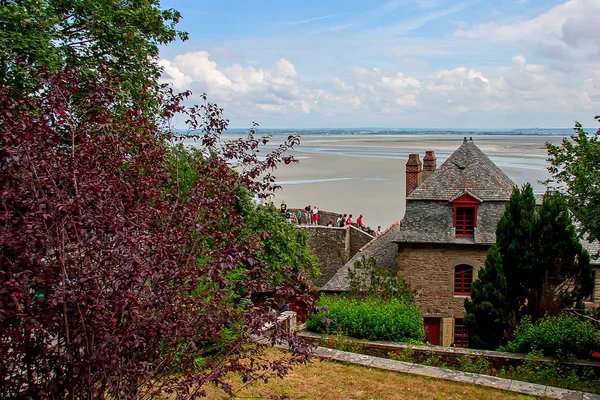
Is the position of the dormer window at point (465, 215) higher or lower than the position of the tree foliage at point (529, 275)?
higher

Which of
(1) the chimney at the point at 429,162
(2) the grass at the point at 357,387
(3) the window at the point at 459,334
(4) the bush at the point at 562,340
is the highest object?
(1) the chimney at the point at 429,162

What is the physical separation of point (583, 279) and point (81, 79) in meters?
14.0

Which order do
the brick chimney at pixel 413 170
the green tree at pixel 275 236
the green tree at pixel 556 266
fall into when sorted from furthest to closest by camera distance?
the brick chimney at pixel 413 170 → the green tree at pixel 275 236 → the green tree at pixel 556 266

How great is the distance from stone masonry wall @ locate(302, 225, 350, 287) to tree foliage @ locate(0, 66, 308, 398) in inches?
786

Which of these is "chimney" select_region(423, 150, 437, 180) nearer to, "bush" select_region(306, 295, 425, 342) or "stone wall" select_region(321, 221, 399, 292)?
"stone wall" select_region(321, 221, 399, 292)

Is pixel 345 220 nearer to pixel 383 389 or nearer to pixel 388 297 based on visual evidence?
pixel 388 297

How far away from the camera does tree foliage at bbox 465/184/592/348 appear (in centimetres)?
1493

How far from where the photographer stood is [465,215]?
20047mm

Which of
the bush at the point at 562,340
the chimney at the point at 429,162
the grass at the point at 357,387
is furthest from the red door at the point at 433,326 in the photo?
the grass at the point at 357,387

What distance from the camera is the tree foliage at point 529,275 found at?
14930 millimetres

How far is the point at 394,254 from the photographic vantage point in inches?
835

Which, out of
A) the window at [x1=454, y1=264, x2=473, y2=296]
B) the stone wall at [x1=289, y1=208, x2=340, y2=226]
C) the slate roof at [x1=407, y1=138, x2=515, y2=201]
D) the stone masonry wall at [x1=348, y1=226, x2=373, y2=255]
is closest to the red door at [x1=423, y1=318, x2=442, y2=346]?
the window at [x1=454, y1=264, x2=473, y2=296]

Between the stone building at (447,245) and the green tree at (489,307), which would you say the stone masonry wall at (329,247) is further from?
the green tree at (489,307)

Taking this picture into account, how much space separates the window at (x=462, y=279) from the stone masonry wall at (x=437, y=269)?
163 millimetres
